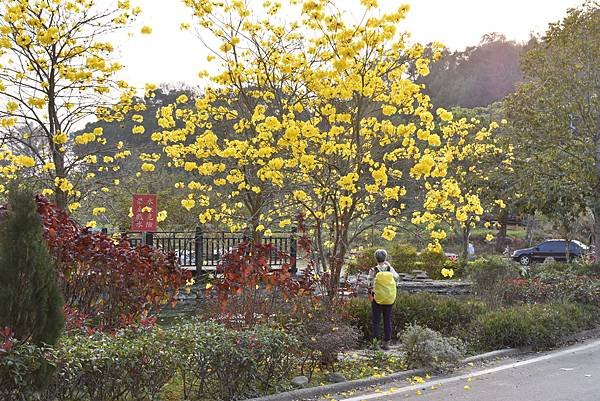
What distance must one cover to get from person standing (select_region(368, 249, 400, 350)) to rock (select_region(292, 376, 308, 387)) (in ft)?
8.62

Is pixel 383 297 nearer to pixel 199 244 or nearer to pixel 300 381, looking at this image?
pixel 300 381

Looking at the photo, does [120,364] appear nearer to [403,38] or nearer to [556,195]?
[403,38]

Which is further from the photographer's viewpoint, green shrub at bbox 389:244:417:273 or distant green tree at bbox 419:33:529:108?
distant green tree at bbox 419:33:529:108

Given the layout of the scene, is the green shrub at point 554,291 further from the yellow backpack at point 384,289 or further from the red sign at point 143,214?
the red sign at point 143,214

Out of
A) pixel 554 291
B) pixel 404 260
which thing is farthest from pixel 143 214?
pixel 404 260

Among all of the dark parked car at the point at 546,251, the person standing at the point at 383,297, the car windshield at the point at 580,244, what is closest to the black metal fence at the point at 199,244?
the person standing at the point at 383,297

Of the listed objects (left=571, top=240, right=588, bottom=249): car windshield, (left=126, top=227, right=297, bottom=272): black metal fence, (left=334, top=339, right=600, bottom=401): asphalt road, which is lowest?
(left=334, top=339, right=600, bottom=401): asphalt road

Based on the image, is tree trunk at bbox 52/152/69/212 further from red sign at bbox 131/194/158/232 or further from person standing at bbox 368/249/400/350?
person standing at bbox 368/249/400/350

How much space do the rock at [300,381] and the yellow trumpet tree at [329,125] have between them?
5.85ft

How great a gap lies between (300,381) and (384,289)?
9.36 feet

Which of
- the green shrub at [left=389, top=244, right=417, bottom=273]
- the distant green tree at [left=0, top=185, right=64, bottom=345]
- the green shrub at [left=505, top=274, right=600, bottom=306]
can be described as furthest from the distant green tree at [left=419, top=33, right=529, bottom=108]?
the distant green tree at [left=0, top=185, right=64, bottom=345]

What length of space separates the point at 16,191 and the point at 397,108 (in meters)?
5.99

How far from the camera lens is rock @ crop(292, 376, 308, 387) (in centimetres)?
704

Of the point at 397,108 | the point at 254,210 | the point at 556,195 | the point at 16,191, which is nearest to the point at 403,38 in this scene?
the point at 397,108
